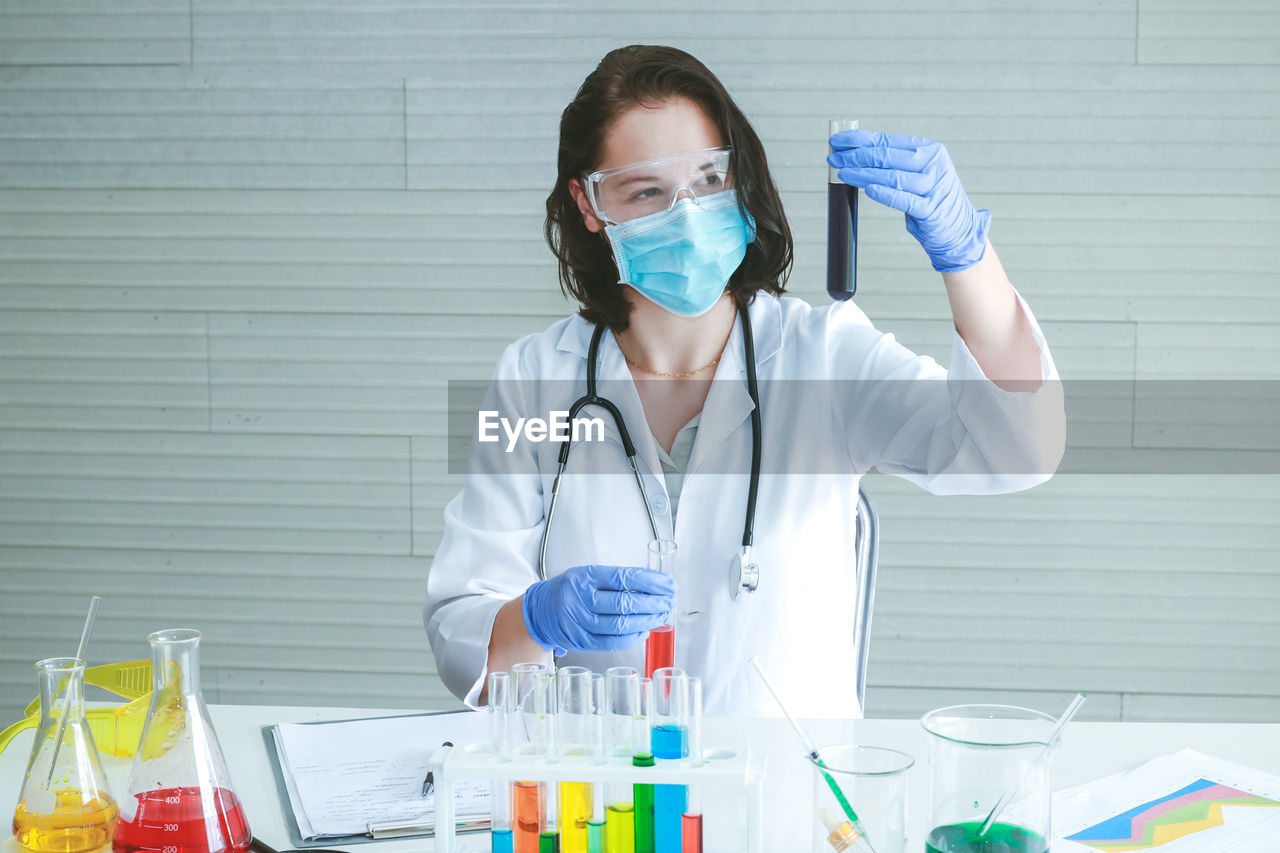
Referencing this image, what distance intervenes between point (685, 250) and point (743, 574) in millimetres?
466

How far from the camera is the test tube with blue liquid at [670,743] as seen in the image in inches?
34.1

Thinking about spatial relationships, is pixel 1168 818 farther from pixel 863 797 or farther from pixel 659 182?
pixel 659 182

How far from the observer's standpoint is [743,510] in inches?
63.7

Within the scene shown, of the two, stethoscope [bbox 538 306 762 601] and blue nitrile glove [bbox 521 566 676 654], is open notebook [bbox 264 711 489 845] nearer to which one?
blue nitrile glove [bbox 521 566 676 654]

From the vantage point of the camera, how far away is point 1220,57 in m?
2.35

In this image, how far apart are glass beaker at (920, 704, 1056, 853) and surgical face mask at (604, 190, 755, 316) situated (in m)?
0.87

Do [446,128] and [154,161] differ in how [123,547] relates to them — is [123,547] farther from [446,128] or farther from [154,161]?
[446,128]

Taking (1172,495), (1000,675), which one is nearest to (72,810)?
(1000,675)

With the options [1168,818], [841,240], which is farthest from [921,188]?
[1168,818]

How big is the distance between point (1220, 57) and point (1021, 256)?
1.89 ft

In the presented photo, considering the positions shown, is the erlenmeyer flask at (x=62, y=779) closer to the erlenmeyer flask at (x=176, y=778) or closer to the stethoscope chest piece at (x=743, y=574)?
the erlenmeyer flask at (x=176, y=778)

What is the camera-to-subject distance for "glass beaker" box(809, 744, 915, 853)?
0.83 m

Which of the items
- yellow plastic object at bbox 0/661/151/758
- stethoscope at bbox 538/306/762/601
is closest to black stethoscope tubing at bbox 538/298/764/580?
stethoscope at bbox 538/306/762/601

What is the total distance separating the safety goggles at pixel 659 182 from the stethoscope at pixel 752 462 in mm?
236
